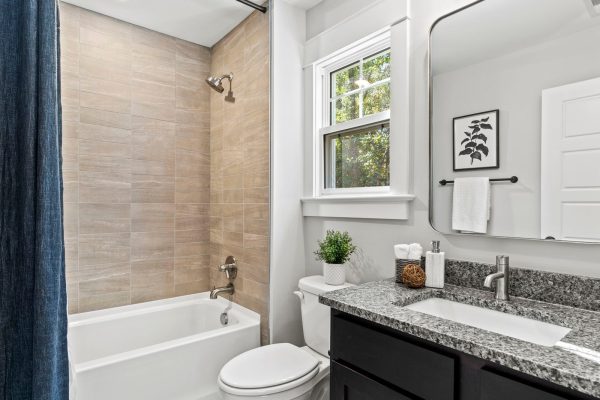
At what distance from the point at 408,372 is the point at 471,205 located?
72 cm

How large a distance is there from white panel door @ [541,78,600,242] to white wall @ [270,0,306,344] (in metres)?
1.33

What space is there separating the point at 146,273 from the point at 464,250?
211cm

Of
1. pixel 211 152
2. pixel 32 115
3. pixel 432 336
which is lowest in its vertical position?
pixel 432 336

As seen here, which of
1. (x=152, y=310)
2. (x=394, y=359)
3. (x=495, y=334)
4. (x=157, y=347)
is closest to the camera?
(x=495, y=334)

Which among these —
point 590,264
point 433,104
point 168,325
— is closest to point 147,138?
point 168,325

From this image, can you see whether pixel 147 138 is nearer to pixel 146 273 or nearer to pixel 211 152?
pixel 211 152

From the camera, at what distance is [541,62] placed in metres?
1.22

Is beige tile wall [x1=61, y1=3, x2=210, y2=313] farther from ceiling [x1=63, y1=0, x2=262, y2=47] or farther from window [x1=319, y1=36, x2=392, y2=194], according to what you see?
window [x1=319, y1=36, x2=392, y2=194]

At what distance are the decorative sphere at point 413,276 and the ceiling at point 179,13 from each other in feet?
6.28

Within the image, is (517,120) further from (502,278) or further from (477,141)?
(502,278)

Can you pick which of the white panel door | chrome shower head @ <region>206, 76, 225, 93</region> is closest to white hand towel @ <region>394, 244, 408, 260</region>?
the white panel door

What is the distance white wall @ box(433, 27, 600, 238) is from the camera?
115 cm

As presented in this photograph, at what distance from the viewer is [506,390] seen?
82 cm

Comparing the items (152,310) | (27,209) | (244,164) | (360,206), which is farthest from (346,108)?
(152,310)
